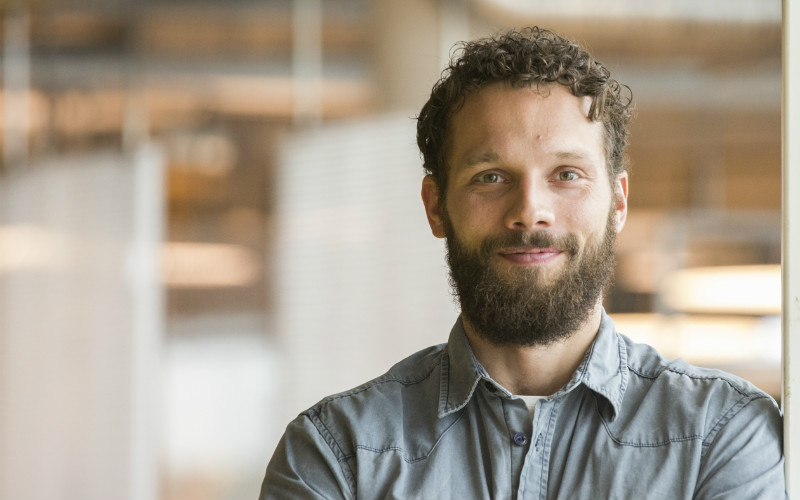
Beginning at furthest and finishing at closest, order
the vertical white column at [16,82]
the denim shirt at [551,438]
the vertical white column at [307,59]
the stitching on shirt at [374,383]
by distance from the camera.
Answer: the vertical white column at [16,82] < the vertical white column at [307,59] < the stitching on shirt at [374,383] < the denim shirt at [551,438]

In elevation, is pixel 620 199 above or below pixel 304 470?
above

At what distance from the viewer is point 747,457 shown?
1.36 metres

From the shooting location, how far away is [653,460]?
4.66 ft

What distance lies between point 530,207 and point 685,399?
36 centimetres

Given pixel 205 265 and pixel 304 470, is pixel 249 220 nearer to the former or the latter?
pixel 205 265

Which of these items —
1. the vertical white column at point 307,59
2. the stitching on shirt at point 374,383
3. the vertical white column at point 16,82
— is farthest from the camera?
the vertical white column at point 16,82

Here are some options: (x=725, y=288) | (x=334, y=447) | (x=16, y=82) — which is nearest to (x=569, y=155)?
(x=334, y=447)

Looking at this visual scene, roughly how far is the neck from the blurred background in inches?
113

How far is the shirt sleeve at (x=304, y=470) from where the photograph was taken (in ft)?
4.95

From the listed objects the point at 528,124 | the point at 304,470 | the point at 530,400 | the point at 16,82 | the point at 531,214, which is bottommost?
the point at 304,470

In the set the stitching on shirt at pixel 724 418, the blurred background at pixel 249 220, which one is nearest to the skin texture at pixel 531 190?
the stitching on shirt at pixel 724 418

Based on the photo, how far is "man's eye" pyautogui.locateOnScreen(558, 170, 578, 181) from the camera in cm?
154

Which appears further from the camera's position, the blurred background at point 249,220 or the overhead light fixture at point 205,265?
the overhead light fixture at point 205,265

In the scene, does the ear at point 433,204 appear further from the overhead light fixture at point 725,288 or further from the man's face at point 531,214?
the overhead light fixture at point 725,288
